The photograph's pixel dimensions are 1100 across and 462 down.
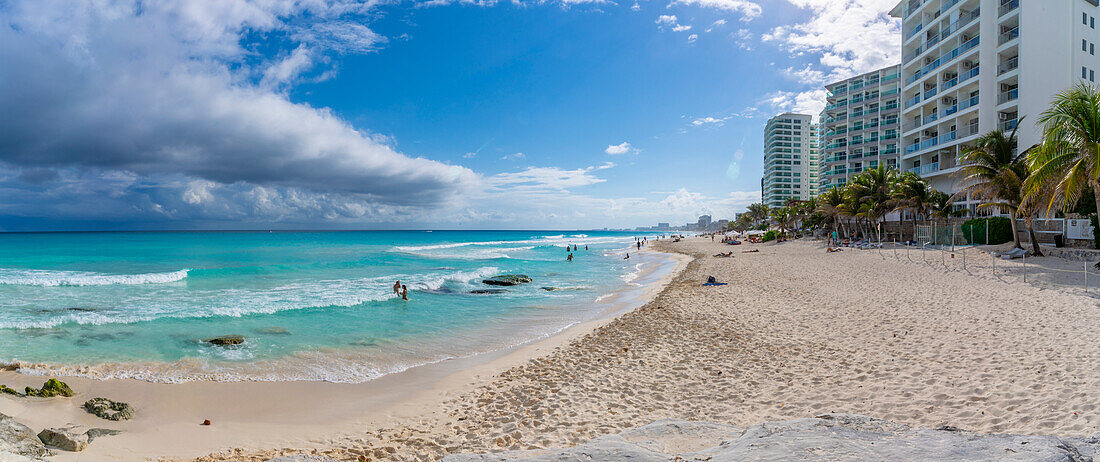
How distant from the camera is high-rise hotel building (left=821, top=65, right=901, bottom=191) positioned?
60.1 metres

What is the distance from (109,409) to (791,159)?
479ft

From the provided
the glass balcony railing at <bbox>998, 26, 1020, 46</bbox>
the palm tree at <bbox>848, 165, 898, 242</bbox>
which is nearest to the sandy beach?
the palm tree at <bbox>848, 165, 898, 242</bbox>

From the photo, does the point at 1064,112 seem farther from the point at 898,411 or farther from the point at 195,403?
the point at 195,403

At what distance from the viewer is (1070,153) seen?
17.5 m

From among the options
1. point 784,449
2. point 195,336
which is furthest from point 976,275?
point 195,336

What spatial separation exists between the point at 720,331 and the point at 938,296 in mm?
7857

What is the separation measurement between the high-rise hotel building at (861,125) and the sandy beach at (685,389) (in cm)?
5482

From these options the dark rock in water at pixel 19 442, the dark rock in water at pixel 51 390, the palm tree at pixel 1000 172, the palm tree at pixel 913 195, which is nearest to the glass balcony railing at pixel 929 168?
the palm tree at pixel 913 195

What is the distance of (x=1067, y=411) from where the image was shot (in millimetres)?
5258

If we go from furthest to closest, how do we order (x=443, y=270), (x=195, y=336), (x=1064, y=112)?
(x=443, y=270) < (x=1064, y=112) < (x=195, y=336)

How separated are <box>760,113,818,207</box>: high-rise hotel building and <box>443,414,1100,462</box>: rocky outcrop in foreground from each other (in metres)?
137

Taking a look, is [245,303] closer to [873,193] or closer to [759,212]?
[873,193]

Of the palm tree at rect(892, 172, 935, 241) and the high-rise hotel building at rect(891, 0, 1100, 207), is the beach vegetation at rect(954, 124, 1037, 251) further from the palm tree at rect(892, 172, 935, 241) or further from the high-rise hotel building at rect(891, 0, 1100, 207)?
the palm tree at rect(892, 172, 935, 241)

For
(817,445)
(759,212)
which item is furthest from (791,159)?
(817,445)
